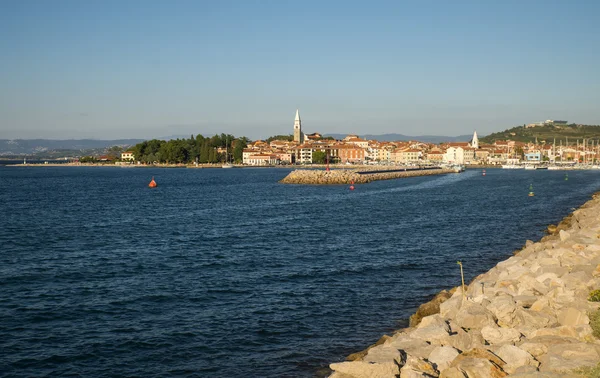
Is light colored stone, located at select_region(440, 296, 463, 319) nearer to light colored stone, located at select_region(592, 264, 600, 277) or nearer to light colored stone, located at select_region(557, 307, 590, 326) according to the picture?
light colored stone, located at select_region(557, 307, 590, 326)

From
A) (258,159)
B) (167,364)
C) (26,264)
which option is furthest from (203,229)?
(258,159)

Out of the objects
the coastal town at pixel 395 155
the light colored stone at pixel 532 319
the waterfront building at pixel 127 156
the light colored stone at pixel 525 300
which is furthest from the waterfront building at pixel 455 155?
the light colored stone at pixel 532 319

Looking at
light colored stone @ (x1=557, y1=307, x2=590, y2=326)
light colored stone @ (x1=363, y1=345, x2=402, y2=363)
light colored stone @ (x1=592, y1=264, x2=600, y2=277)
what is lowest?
light colored stone @ (x1=363, y1=345, x2=402, y2=363)

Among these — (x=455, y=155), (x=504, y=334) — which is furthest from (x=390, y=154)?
(x=504, y=334)

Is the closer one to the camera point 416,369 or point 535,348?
point 416,369

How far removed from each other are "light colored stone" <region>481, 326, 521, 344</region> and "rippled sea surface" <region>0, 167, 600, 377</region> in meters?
3.14

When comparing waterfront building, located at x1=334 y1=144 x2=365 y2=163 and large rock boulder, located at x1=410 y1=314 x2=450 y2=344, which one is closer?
large rock boulder, located at x1=410 y1=314 x2=450 y2=344

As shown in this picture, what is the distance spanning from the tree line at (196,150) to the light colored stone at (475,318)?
148 meters

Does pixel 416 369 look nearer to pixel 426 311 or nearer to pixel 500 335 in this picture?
pixel 500 335

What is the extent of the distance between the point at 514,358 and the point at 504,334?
1210 mm

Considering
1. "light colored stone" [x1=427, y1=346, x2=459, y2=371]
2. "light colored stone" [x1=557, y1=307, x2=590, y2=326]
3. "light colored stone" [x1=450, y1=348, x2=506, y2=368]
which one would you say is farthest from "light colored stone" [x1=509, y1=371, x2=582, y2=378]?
"light colored stone" [x1=557, y1=307, x2=590, y2=326]

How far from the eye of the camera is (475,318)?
10.3 metres

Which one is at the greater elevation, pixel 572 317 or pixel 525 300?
pixel 572 317

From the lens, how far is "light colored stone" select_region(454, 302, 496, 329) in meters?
10.3
